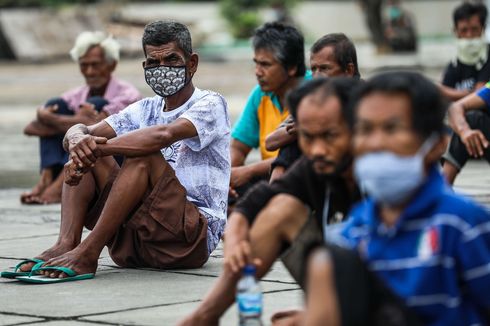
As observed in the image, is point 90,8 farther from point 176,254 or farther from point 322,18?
point 176,254

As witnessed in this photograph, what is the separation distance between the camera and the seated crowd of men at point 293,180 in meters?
3.53

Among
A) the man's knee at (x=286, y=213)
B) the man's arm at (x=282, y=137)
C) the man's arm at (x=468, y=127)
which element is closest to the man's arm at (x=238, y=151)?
the man's arm at (x=468, y=127)

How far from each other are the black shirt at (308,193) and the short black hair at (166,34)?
2.04 m

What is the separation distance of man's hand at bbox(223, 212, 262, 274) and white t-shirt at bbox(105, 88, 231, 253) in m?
1.97

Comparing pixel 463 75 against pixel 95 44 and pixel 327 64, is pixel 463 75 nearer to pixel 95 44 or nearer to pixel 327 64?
pixel 95 44

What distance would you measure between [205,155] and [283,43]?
2.59ft

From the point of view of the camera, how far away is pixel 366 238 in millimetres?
3717

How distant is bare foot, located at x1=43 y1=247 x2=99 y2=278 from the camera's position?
6.06 meters

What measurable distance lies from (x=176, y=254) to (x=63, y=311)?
112cm

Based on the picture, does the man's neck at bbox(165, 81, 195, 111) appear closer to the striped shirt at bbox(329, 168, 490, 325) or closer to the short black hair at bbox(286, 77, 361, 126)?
the short black hair at bbox(286, 77, 361, 126)

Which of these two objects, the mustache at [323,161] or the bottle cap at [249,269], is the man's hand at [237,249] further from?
the mustache at [323,161]

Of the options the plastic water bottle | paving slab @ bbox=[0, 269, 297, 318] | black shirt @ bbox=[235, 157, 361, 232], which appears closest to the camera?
the plastic water bottle

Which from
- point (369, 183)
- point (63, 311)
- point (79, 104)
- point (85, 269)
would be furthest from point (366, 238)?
point (79, 104)

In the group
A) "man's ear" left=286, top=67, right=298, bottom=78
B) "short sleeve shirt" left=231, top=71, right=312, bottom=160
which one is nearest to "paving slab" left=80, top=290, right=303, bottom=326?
"man's ear" left=286, top=67, right=298, bottom=78
